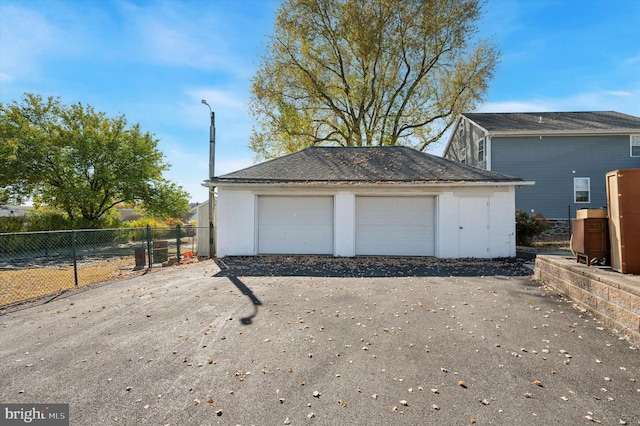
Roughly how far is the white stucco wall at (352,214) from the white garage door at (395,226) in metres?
0.28

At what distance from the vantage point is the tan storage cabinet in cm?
490

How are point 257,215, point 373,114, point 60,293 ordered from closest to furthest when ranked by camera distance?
1. point 60,293
2. point 257,215
3. point 373,114

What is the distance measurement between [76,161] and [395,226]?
1955 cm

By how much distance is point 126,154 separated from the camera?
2034 cm

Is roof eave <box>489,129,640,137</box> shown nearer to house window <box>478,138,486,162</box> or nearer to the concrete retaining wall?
house window <box>478,138,486,162</box>

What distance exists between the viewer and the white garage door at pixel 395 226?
35.9 ft

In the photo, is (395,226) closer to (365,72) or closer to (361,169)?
(361,169)

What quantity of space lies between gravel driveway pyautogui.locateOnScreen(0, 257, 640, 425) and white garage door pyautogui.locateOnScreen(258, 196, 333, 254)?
180 inches

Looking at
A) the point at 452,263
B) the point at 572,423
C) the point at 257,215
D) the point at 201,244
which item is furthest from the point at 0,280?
the point at 452,263

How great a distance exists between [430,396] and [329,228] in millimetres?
8344

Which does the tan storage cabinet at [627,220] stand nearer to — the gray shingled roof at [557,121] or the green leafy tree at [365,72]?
the gray shingled roof at [557,121]

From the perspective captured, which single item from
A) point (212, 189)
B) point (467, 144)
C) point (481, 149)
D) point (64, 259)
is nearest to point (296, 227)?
point (212, 189)

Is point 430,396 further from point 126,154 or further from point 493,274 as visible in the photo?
point 126,154

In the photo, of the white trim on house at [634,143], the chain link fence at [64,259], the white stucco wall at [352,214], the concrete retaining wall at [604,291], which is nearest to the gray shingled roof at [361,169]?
the white stucco wall at [352,214]
